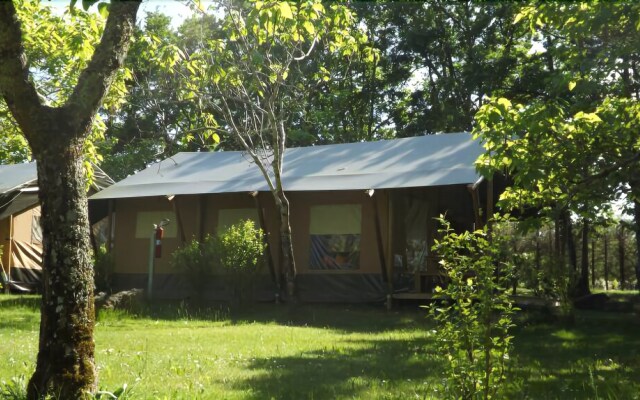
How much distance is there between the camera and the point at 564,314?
37.9 ft

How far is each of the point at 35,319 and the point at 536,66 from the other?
17.3 m

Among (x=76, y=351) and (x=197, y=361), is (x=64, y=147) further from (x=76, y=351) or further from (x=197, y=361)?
(x=197, y=361)

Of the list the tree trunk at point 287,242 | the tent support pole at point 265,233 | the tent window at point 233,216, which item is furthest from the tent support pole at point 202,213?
the tree trunk at point 287,242

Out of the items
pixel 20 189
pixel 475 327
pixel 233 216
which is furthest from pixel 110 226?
pixel 475 327

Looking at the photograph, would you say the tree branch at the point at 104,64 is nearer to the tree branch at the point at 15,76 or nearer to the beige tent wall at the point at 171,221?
the tree branch at the point at 15,76

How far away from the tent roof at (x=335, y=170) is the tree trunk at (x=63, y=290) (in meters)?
9.97

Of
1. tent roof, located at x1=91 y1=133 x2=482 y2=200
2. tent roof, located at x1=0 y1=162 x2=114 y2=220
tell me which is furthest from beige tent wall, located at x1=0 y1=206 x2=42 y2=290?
tent roof, located at x1=91 y1=133 x2=482 y2=200

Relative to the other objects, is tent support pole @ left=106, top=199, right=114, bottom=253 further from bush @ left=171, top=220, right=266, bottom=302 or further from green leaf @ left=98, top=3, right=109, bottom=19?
green leaf @ left=98, top=3, right=109, bottom=19

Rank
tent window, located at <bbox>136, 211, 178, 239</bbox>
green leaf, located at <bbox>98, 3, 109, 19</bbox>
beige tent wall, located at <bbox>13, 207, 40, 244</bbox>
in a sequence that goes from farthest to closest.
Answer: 1. beige tent wall, located at <bbox>13, 207, 40, 244</bbox>
2. tent window, located at <bbox>136, 211, 178, 239</bbox>
3. green leaf, located at <bbox>98, 3, 109, 19</bbox>

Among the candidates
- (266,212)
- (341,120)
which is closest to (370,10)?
(341,120)

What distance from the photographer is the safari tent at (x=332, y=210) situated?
50.0 feet

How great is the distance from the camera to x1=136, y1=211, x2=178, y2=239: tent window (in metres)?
17.7

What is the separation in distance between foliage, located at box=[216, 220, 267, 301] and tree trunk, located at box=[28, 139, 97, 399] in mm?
9611

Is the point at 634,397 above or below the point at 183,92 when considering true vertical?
below
